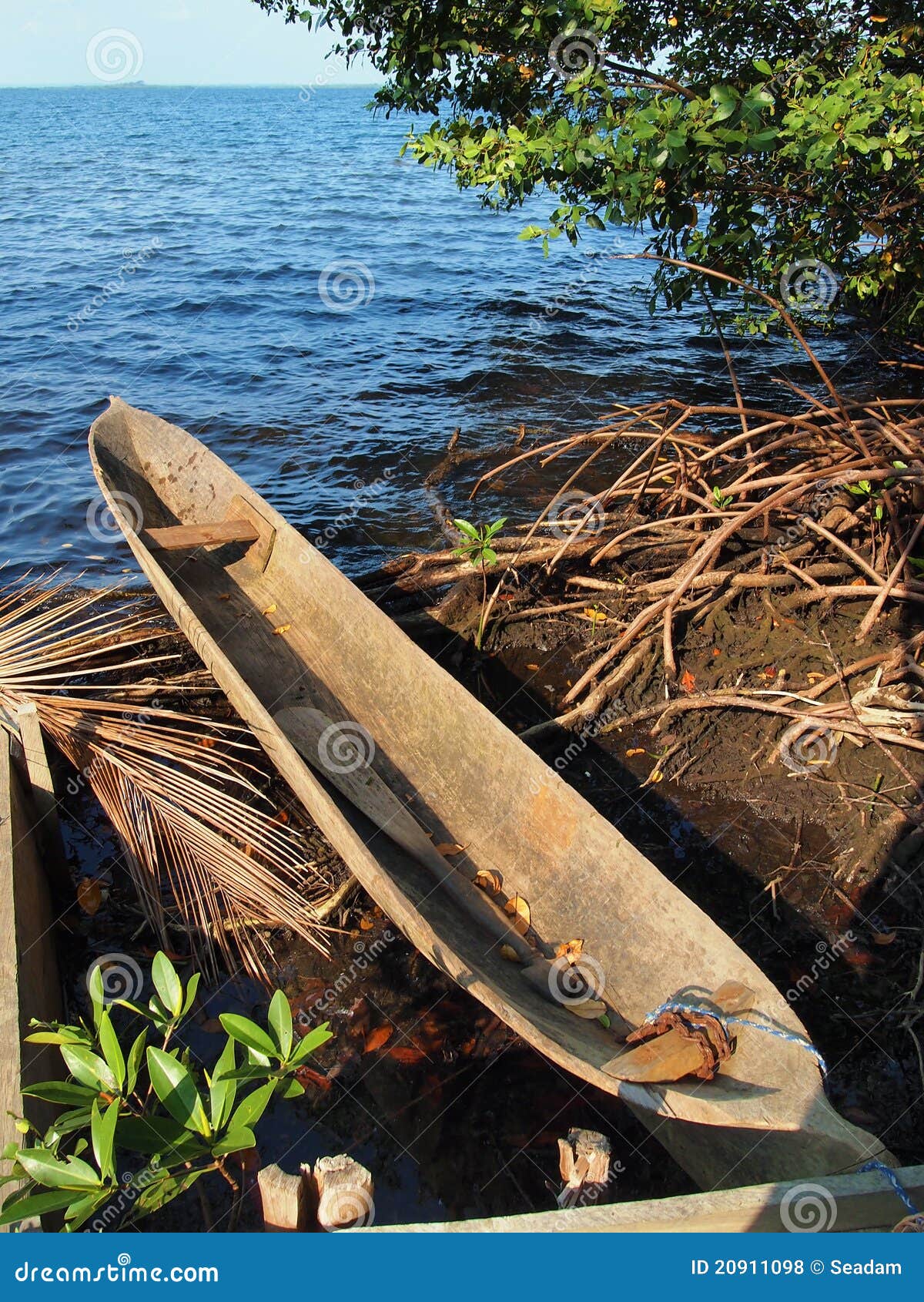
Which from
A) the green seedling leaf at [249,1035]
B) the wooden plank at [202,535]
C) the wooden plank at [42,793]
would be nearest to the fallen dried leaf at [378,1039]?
the green seedling leaf at [249,1035]


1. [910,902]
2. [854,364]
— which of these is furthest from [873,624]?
[854,364]

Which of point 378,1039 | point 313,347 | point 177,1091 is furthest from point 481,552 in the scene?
point 313,347

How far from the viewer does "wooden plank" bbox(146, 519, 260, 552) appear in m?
5.25

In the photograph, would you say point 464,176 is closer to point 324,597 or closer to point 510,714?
point 324,597

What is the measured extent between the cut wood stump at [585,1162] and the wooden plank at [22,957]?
1.43 m

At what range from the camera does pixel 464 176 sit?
534 centimetres

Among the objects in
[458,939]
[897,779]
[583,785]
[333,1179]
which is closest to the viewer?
[333,1179]

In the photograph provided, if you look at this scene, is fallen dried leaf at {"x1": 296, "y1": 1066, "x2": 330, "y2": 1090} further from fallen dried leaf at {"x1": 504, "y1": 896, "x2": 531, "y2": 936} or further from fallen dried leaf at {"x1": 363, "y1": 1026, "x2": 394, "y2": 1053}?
fallen dried leaf at {"x1": 504, "y1": 896, "x2": 531, "y2": 936}

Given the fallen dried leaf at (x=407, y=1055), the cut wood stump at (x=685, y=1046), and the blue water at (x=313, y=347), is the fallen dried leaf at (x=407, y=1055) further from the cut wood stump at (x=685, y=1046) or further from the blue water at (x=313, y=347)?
the blue water at (x=313, y=347)

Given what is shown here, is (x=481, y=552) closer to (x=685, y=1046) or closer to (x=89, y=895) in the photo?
(x=89, y=895)

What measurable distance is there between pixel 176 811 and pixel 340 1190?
6.39 ft

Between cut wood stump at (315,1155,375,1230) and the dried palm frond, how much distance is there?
1390 millimetres

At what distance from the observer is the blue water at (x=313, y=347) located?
8.03 m

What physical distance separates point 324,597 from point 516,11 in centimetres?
347
